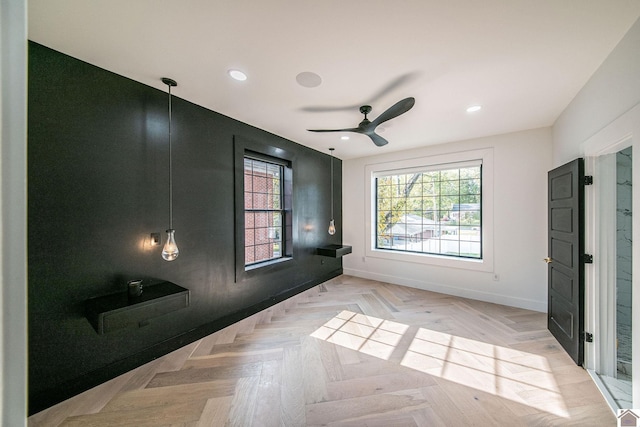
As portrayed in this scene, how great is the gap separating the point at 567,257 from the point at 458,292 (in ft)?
6.06

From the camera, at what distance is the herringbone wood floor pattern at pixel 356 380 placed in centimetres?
174

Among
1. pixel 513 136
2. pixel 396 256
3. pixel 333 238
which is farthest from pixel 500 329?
pixel 333 238

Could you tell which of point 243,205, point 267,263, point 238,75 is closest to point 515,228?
point 267,263

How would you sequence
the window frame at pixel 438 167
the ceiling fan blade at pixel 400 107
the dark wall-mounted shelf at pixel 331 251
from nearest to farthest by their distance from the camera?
the ceiling fan blade at pixel 400 107 → the window frame at pixel 438 167 → the dark wall-mounted shelf at pixel 331 251

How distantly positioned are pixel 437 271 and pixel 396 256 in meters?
0.75

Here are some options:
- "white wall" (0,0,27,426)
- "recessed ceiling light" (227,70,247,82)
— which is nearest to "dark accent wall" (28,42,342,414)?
"recessed ceiling light" (227,70,247,82)

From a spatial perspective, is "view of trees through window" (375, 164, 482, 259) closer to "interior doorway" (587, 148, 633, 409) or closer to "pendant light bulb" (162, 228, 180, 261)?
"interior doorway" (587, 148, 633, 409)

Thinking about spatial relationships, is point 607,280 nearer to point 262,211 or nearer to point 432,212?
point 432,212

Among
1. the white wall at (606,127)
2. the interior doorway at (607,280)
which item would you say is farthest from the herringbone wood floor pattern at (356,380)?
the white wall at (606,127)

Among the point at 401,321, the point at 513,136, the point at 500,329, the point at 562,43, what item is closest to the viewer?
the point at 562,43

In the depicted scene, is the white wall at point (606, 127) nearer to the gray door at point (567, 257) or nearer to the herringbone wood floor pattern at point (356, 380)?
the gray door at point (567, 257)

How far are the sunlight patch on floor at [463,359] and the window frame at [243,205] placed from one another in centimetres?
115

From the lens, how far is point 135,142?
227 cm

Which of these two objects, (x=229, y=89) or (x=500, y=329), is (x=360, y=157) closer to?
(x=229, y=89)
